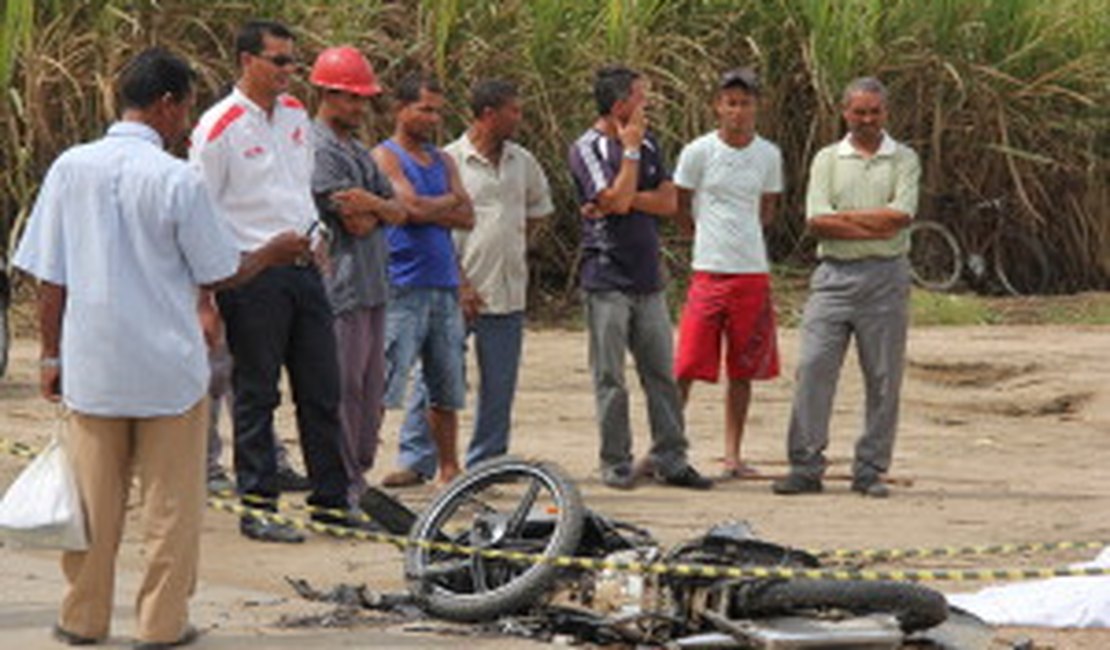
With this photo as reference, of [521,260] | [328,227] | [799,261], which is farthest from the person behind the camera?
[799,261]

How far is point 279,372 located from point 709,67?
34.4ft

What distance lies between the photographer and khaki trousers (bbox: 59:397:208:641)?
7945 mm

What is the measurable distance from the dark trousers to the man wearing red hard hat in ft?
1.53

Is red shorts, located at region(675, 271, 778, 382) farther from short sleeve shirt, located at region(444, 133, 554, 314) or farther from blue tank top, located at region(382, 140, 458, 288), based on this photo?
blue tank top, located at region(382, 140, 458, 288)

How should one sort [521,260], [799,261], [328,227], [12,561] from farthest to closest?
[799,261]
[521,260]
[328,227]
[12,561]

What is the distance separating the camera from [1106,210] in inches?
870

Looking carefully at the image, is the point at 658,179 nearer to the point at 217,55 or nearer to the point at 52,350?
the point at 52,350

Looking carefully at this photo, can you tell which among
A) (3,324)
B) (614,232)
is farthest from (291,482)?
(3,324)

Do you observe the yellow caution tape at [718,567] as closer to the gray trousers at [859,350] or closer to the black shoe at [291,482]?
the black shoe at [291,482]

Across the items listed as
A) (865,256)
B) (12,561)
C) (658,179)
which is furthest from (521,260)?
(12,561)

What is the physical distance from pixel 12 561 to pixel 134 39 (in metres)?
9.11

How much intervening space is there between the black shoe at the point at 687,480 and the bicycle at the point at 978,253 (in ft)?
30.8

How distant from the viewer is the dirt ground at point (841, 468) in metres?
9.23

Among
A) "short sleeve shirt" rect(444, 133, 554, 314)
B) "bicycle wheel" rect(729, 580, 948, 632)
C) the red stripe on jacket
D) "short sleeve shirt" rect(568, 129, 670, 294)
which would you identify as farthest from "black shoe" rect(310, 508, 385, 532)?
"bicycle wheel" rect(729, 580, 948, 632)
